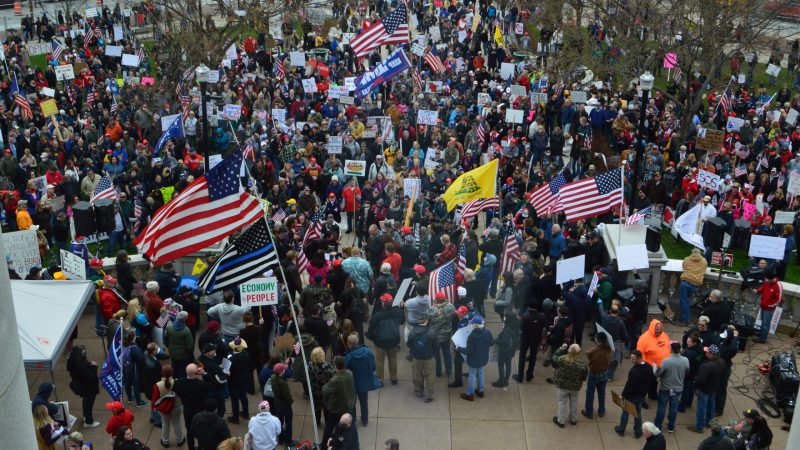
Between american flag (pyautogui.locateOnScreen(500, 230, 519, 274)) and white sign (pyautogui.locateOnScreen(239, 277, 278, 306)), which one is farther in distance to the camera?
american flag (pyautogui.locateOnScreen(500, 230, 519, 274))

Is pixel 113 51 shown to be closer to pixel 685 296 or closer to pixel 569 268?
pixel 569 268

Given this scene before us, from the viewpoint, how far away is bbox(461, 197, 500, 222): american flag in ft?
64.3

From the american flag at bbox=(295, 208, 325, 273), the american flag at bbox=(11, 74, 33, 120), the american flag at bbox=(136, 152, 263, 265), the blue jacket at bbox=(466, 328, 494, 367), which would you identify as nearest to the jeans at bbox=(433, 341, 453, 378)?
the blue jacket at bbox=(466, 328, 494, 367)

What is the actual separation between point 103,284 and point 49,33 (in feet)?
109

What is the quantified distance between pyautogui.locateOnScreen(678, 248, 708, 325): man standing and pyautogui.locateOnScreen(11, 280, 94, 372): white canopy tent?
11.0 meters

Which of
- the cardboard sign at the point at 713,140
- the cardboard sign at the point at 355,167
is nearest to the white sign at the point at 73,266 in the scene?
the cardboard sign at the point at 355,167

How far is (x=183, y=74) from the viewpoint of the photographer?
99.1 feet

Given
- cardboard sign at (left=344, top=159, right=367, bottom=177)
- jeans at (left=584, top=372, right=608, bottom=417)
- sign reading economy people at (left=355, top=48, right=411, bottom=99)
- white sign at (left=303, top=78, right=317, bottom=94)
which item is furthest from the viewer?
white sign at (left=303, top=78, right=317, bottom=94)

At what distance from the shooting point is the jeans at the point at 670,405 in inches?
550

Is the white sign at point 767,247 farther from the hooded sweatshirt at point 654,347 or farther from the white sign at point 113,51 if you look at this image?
the white sign at point 113,51

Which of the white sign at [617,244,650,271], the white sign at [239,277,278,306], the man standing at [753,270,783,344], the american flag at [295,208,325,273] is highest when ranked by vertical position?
the white sign at [239,277,278,306]

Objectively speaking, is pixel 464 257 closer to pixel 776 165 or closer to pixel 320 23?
pixel 776 165

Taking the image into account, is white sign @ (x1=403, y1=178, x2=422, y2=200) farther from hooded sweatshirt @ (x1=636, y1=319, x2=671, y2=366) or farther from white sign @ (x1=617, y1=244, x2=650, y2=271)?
hooded sweatshirt @ (x1=636, y1=319, x2=671, y2=366)

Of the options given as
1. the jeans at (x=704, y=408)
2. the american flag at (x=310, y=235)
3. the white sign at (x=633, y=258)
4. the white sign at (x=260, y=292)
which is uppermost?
the white sign at (x=260, y=292)
